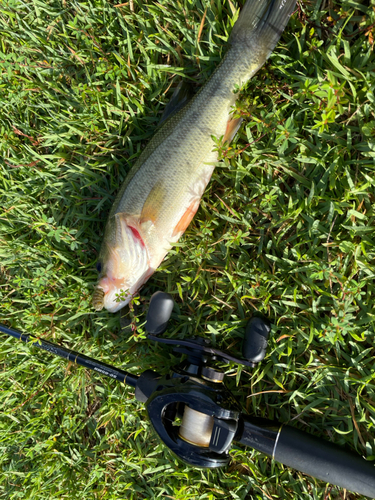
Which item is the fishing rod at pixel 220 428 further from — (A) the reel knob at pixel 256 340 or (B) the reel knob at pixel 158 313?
(B) the reel knob at pixel 158 313

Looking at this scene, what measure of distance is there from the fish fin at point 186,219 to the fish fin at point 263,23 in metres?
1.23

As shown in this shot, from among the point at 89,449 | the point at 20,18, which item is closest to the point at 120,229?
the point at 89,449

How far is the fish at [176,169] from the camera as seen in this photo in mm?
2525

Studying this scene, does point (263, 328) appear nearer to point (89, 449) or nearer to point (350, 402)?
point (350, 402)

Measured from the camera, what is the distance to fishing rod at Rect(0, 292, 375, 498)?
207 centimetres

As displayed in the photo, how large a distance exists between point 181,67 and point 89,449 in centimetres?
351

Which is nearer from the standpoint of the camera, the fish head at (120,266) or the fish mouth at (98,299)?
the fish head at (120,266)

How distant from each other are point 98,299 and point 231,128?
5.83 feet

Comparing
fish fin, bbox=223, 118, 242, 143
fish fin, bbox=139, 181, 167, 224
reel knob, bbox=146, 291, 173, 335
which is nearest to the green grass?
fish fin, bbox=223, 118, 242, 143

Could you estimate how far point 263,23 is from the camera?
2488mm

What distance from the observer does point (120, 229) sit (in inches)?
111

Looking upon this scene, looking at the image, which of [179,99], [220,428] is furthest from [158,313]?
[179,99]

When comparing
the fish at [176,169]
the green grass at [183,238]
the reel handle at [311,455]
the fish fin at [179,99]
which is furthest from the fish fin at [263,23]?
the reel handle at [311,455]

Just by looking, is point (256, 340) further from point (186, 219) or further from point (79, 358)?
point (79, 358)
